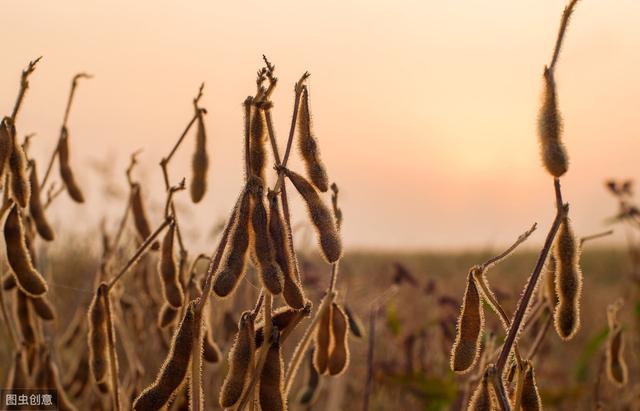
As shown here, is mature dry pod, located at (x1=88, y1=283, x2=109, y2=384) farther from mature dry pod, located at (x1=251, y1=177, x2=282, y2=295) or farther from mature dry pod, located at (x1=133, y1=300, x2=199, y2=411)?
mature dry pod, located at (x1=251, y1=177, x2=282, y2=295)

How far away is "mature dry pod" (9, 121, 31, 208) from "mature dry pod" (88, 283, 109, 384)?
12.5 inches

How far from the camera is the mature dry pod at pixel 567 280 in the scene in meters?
1.62

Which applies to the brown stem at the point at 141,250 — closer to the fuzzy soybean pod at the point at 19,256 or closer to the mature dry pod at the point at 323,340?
the fuzzy soybean pod at the point at 19,256

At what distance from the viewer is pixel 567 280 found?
167 centimetres

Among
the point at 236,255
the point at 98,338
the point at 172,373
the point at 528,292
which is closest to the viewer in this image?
the point at 528,292

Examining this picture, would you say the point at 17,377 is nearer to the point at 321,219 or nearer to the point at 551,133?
the point at 321,219

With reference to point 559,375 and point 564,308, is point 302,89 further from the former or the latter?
point 559,375

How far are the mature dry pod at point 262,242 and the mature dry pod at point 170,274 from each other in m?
0.62

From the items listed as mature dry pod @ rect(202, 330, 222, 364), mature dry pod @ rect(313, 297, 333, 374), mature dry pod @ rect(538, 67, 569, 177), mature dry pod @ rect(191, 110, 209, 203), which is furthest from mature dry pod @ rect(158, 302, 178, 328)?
mature dry pod @ rect(538, 67, 569, 177)

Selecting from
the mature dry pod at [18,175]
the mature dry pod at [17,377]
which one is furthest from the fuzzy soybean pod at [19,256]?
the mature dry pod at [17,377]

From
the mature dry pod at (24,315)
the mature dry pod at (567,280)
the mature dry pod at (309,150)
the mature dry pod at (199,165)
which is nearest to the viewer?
the mature dry pod at (567,280)

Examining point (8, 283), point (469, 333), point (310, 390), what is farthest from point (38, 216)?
point (469, 333)

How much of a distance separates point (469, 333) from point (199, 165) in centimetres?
96

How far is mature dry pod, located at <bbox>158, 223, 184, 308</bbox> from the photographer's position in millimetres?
2197
